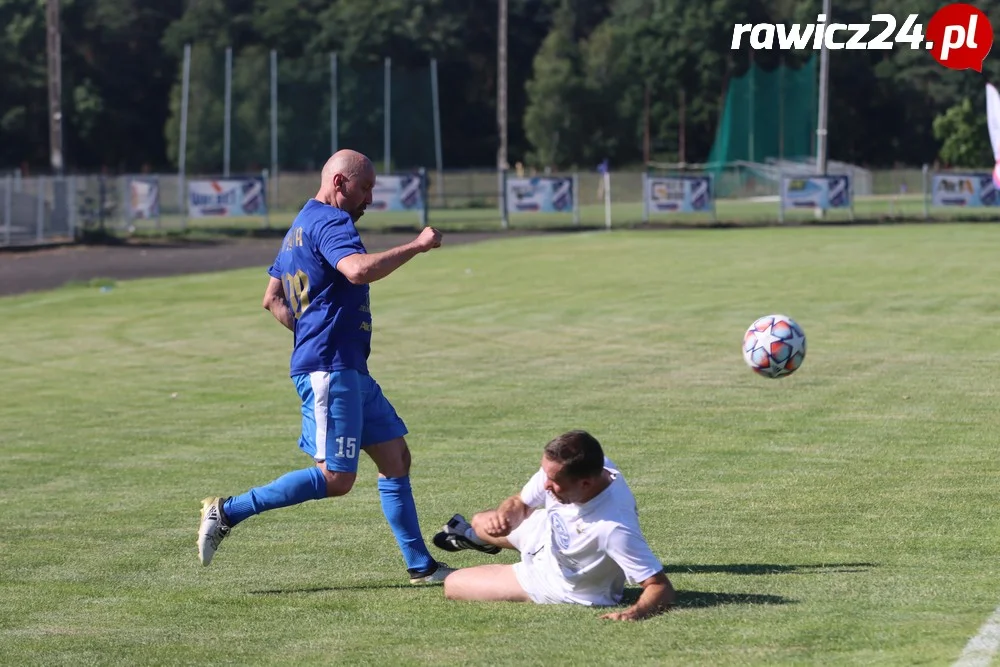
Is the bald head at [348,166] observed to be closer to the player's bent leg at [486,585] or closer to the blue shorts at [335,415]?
the blue shorts at [335,415]

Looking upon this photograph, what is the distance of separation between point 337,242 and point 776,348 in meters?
5.72

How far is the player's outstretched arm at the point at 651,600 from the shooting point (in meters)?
5.93

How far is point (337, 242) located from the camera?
660 cm

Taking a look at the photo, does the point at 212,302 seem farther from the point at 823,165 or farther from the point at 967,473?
the point at 823,165

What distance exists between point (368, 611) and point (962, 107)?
256 feet

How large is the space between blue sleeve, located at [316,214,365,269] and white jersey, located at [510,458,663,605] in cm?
132

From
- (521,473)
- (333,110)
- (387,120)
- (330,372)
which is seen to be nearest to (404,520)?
(330,372)

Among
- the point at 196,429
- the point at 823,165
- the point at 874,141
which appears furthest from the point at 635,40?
the point at 196,429

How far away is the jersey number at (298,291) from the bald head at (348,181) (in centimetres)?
38

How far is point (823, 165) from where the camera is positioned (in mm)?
48906

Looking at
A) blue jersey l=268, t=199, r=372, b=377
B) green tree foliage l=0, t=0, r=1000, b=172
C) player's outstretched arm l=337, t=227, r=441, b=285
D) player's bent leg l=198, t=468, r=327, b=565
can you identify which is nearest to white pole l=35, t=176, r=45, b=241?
player's bent leg l=198, t=468, r=327, b=565

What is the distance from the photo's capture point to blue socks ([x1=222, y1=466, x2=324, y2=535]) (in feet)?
22.7

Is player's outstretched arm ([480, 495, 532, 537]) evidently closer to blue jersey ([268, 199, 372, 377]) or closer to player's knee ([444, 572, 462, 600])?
player's knee ([444, 572, 462, 600])

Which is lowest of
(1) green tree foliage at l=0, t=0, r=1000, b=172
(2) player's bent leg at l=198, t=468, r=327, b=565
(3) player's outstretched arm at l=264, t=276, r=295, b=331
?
(2) player's bent leg at l=198, t=468, r=327, b=565
